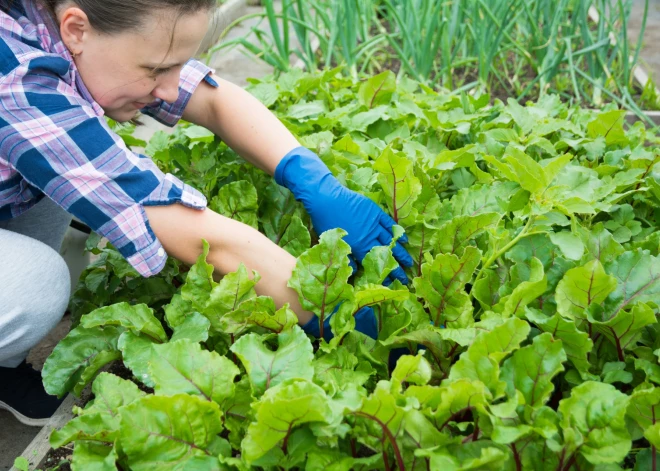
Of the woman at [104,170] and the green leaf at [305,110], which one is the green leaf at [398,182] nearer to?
the woman at [104,170]

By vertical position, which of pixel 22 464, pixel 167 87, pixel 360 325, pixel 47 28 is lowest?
pixel 22 464

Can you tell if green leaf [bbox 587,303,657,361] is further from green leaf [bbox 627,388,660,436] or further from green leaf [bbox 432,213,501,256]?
green leaf [bbox 432,213,501,256]

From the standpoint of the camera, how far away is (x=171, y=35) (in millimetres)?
1221

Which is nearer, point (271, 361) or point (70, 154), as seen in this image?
point (271, 361)

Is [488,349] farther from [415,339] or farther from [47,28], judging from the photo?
[47,28]

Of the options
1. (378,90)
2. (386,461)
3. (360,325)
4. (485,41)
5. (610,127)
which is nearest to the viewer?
(386,461)

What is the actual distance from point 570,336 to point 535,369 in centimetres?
13

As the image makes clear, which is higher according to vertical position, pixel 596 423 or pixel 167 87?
pixel 167 87

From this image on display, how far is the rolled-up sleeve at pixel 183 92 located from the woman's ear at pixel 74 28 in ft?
1.29

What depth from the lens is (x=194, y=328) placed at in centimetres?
117

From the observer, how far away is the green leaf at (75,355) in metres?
1.24

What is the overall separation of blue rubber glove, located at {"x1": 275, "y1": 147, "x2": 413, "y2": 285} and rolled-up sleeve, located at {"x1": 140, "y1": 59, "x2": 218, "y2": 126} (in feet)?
1.07

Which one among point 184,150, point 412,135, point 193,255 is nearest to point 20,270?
point 193,255

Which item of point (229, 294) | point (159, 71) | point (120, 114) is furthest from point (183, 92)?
point (229, 294)
